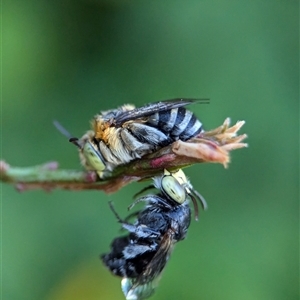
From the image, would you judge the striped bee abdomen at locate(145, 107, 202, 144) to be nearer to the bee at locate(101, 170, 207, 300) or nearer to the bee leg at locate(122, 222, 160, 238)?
the bee at locate(101, 170, 207, 300)

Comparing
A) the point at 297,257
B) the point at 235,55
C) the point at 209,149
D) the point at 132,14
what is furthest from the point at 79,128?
the point at 209,149

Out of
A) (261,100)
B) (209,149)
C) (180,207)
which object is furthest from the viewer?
(261,100)

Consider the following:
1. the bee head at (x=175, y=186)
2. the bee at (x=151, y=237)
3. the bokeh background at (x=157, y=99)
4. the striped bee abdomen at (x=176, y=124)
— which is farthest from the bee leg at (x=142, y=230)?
the bokeh background at (x=157, y=99)

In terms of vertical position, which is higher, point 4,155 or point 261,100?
point 4,155

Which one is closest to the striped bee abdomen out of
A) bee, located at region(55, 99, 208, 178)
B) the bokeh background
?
bee, located at region(55, 99, 208, 178)

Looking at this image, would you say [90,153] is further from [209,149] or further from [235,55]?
[235,55]

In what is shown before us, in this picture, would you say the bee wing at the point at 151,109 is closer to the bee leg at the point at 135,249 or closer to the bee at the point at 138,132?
the bee at the point at 138,132

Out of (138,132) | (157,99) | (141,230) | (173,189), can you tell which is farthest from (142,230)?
(157,99)
